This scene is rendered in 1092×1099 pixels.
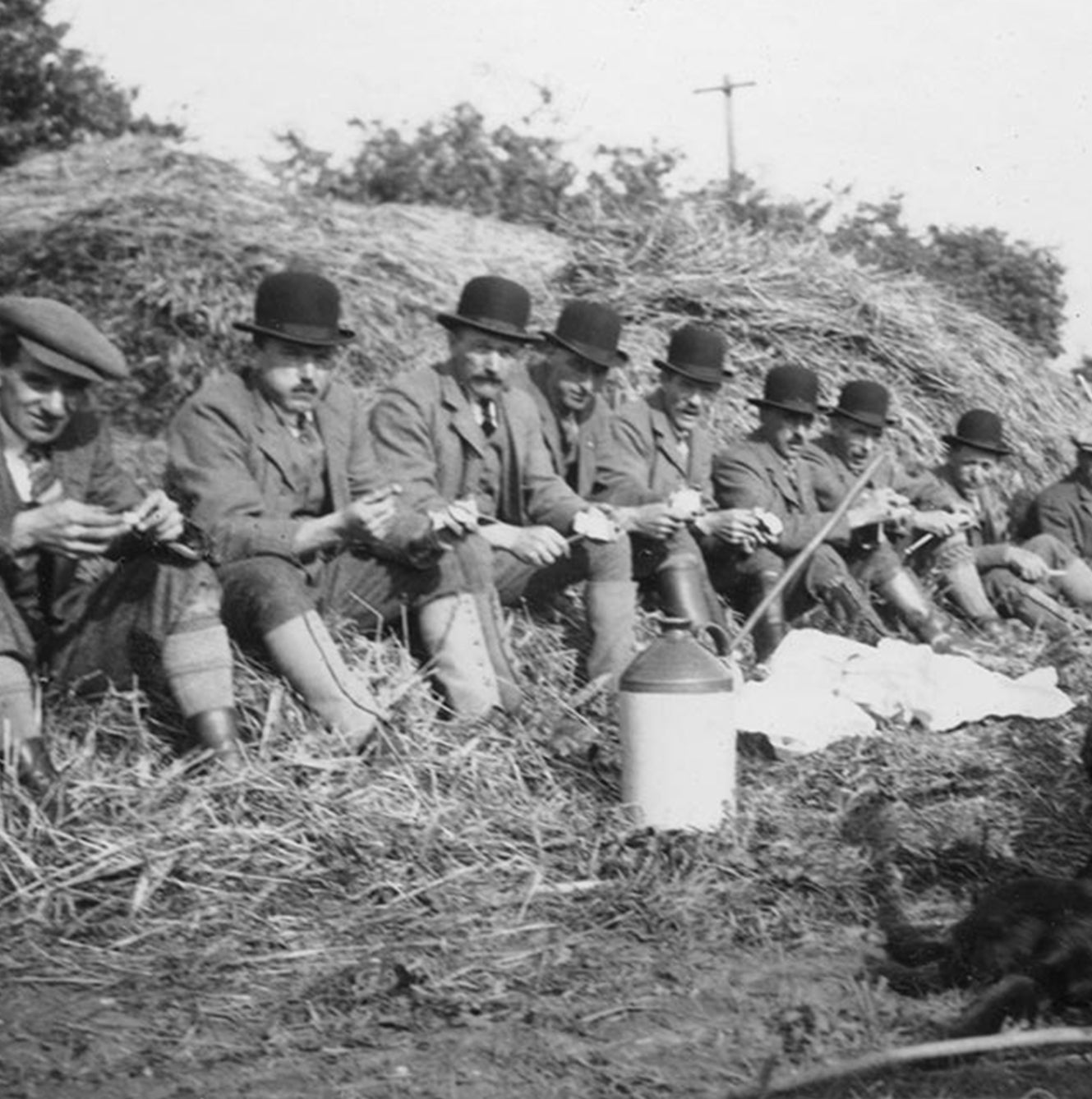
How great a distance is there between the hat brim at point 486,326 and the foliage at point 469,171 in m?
6.21

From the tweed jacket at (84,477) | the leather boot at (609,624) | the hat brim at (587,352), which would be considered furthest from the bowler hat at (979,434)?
the tweed jacket at (84,477)

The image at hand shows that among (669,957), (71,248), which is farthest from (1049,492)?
(669,957)

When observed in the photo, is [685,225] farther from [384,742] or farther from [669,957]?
[669,957]

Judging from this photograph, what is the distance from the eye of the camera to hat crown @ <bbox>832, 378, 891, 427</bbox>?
9312 mm

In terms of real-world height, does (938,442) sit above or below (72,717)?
above

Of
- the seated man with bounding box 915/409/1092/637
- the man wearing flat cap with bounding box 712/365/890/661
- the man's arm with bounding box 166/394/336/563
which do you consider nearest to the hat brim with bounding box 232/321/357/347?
the man's arm with bounding box 166/394/336/563

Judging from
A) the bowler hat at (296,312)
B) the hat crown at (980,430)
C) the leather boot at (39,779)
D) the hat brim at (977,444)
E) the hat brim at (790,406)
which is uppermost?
the bowler hat at (296,312)

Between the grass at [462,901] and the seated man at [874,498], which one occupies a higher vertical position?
the seated man at [874,498]

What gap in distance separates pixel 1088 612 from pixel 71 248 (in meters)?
5.67

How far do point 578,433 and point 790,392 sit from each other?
179 cm

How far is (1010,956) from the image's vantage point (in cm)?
383

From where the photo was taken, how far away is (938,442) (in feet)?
34.9

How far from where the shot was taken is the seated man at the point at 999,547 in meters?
9.36

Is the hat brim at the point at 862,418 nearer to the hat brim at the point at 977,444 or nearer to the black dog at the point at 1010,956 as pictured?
the hat brim at the point at 977,444
